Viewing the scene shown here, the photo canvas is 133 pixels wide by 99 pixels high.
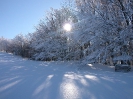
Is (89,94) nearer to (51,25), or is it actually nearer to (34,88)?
(34,88)

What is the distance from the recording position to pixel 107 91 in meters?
3.79

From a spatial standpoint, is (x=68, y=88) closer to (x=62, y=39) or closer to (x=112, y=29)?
(x=112, y=29)

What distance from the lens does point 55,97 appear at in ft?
11.1

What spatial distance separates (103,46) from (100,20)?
1.60m

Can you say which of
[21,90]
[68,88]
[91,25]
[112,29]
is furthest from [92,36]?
[21,90]

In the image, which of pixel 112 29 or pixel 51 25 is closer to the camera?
pixel 112 29

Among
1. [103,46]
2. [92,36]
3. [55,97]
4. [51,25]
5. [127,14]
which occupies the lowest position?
[55,97]

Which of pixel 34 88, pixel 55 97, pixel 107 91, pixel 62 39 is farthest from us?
pixel 62 39

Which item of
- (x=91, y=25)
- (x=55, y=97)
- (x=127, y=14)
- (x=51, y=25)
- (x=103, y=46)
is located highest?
(x=51, y=25)

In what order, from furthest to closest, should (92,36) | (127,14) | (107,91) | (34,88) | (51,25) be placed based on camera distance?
(51,25) < (92,36) < (127,14) < (34,88) < (107,91)

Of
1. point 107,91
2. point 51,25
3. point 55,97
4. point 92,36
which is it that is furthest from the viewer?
point 51,25

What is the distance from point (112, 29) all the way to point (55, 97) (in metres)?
6.15

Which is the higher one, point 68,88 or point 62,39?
point 62,39

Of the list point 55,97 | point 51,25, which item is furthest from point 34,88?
point 51,25
